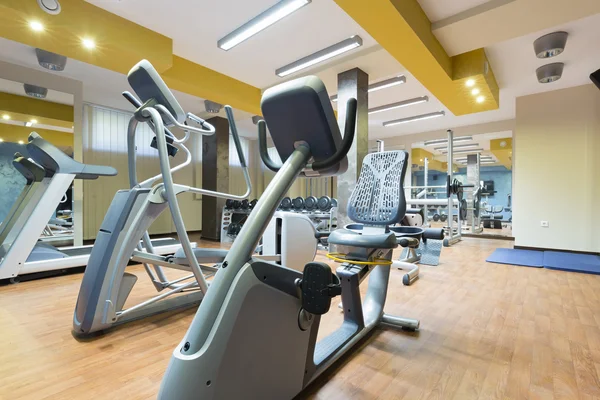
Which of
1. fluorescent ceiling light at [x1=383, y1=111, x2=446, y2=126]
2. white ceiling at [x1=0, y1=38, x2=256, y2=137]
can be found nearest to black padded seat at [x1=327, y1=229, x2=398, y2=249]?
white ceiling at [x1=0, y1=38, x2=256, y2=137]

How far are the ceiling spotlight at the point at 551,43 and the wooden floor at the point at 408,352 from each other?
2951 mm

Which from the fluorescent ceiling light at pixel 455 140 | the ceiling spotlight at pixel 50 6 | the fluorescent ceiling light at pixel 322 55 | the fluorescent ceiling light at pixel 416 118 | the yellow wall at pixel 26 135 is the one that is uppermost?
the fluorescent ceiling light at pixel 416 118

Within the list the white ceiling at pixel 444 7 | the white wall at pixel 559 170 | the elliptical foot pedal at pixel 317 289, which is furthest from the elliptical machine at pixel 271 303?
the white wall at pixel 559 170

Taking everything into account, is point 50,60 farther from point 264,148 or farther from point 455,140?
point 455,140

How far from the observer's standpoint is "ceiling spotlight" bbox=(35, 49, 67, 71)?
3928 millimetres

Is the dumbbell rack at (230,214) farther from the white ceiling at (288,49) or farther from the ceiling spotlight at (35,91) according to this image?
the ceiling spotlight at (35,91)

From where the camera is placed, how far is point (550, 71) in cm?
435

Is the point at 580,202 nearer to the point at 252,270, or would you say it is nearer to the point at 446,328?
the point at 446,328

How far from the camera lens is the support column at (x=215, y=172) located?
21.9 feet

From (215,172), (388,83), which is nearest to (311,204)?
(215,172)

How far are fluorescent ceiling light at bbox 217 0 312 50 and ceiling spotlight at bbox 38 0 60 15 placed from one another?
163 cm

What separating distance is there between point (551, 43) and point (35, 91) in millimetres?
7214

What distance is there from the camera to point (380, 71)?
4.39 metres

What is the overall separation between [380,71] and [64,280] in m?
4.78
